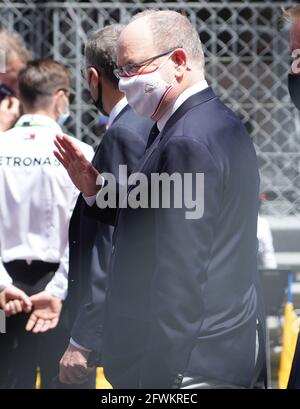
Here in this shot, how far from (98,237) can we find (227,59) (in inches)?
127

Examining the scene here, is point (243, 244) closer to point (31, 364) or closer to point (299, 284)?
point (31, 364)

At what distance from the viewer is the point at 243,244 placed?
264 cm

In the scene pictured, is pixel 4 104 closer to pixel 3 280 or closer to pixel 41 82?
pixel 41 82

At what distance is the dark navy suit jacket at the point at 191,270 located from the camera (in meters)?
2.49

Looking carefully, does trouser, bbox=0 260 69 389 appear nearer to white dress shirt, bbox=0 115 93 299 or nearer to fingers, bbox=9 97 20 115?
white dress shirt, bbox=0 115 93 299

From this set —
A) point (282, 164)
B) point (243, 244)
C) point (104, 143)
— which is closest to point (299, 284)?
point (282, 164)

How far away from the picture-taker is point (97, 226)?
3.42 m

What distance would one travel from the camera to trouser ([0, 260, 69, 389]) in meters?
4.10

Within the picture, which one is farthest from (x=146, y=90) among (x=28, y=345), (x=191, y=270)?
(x=28, y=345)

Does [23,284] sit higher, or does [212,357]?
[212,357]

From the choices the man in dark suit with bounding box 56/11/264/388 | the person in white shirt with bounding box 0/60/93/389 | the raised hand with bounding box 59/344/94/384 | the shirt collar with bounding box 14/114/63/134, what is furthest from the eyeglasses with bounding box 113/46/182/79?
the shirt collar with bounding box 14/114/63/134

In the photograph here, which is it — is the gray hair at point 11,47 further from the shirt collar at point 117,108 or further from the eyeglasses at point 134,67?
the eyeglasses at point 134,67

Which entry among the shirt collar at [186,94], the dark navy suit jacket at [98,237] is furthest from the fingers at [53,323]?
the shirt collar at [186,94]
